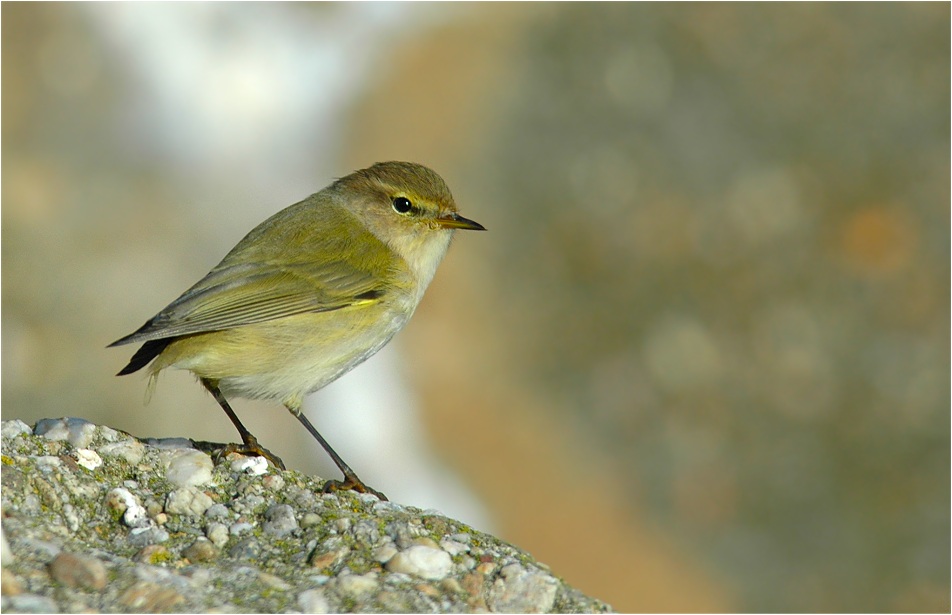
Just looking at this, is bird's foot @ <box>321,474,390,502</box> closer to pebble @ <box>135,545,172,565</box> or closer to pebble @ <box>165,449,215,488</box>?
pebble @ <box>165,449,215,488</box>

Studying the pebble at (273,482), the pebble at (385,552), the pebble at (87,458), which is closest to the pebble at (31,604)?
the pebble at (87,458)

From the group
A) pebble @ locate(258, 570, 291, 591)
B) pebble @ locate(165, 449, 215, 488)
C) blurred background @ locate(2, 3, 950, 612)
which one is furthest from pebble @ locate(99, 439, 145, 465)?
Result: blurred background @ locate(2, 3, 950, 612)

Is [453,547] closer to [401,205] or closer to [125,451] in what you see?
[125,451]

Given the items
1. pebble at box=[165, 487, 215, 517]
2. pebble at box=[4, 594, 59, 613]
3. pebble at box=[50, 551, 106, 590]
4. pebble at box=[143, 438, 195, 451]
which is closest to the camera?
pebble at box=[4, 594, 59, 613]

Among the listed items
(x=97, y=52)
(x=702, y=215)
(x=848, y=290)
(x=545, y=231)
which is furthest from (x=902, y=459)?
(x=97, y=52)

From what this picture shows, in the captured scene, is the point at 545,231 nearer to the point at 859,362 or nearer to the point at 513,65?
the point at 513,65

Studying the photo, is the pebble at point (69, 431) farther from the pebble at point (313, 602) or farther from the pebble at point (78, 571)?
the pebble at point (313, 602)
